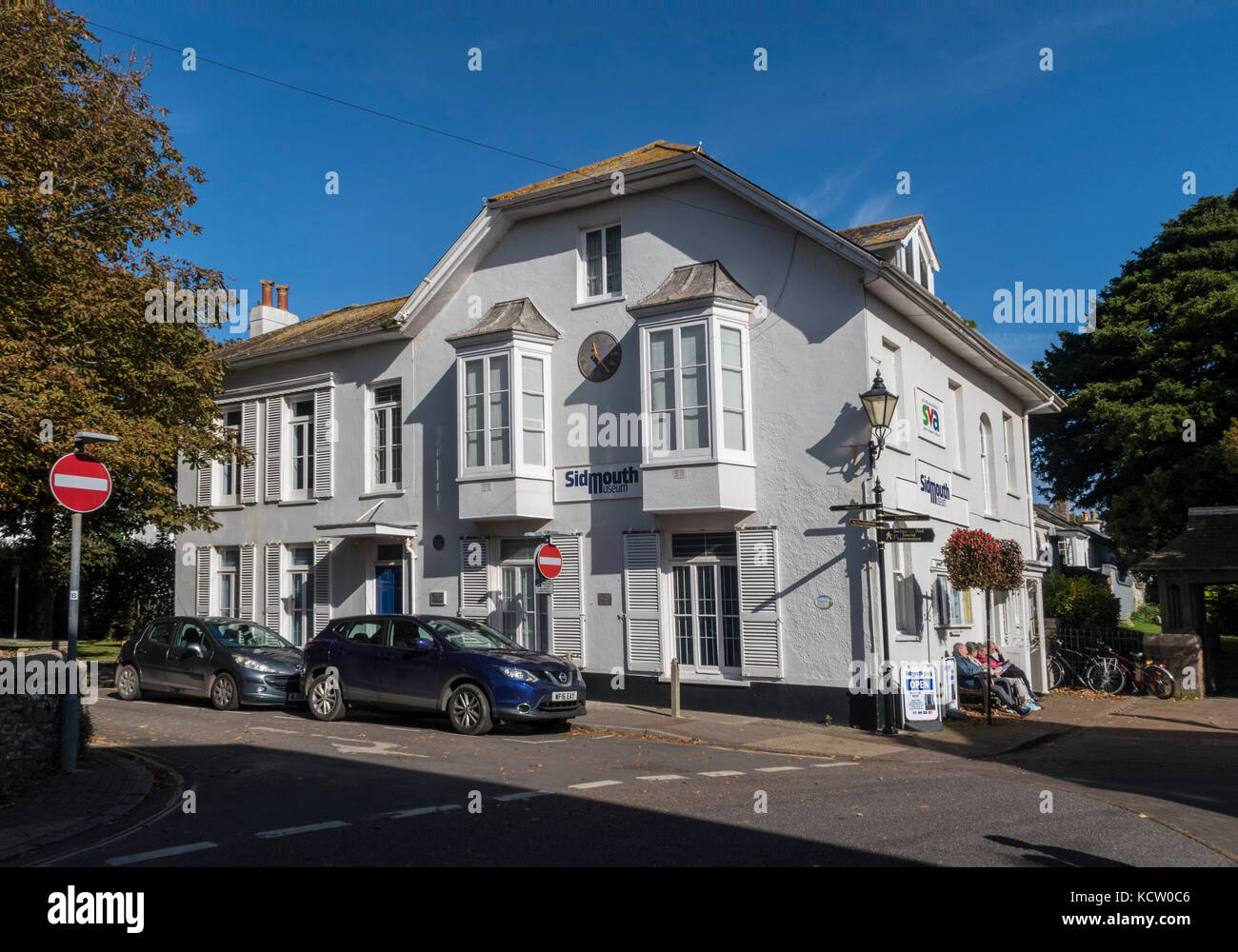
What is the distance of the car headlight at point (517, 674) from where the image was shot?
13836mm

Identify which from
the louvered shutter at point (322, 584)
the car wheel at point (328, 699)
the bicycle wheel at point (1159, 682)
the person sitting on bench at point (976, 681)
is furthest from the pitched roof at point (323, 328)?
the bicycle wheel at point (1159, 682)

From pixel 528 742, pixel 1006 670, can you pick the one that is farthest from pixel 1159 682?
pixel 528 742

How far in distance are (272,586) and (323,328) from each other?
5.99m

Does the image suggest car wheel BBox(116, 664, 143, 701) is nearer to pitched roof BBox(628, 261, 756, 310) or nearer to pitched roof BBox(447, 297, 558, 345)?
pitched roof BBox(447, 297, 558, 345)

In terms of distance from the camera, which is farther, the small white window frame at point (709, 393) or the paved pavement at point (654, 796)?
the small white window frame at point (709, 393)

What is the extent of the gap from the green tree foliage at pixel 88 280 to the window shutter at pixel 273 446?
1.19 metres

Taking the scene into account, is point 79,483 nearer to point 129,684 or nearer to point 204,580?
point 129,684

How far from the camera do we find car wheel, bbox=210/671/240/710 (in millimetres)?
16500

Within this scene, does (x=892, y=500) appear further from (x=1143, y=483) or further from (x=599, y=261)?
(x=1143, y=483)

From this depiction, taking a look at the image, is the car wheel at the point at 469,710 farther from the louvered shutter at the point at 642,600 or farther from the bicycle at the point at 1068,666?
the bicycle at the point at 1068,666

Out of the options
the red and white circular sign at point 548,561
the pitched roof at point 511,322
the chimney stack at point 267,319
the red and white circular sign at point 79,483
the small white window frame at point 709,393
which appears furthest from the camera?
the chimney stack at point 267,319

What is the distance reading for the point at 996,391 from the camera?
77.3 feet
